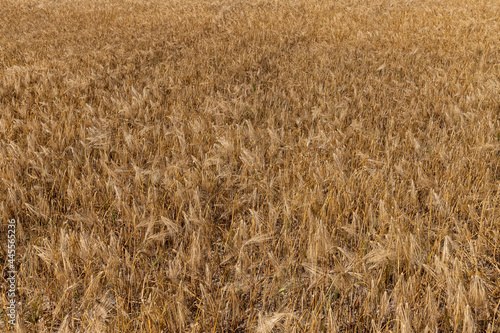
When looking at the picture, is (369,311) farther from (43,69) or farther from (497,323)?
(43,69)

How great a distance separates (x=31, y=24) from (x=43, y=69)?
4861 millimetres

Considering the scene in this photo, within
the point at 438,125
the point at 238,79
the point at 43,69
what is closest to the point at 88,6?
the point at 43,69

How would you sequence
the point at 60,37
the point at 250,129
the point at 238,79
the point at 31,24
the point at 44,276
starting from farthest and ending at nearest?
the point at 31,24 → the point at 60,37 → the point at 238,79 → the point at 250,129 → the point at 44,276

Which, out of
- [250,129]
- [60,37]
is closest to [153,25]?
[60,37]

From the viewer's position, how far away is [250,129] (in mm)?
2953

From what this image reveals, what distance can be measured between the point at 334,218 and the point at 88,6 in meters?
11.2

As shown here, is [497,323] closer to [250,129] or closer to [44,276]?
[44,276]

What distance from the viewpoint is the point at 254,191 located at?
213 cm

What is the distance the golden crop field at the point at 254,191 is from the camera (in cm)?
146

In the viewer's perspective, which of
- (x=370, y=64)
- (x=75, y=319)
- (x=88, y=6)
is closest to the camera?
(x=75, y=319)

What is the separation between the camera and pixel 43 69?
4652 mm

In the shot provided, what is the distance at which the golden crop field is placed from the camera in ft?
4.79

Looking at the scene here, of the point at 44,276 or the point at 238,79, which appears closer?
the point at 44,276

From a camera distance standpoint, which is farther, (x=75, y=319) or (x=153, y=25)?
(x=153, y=25)
